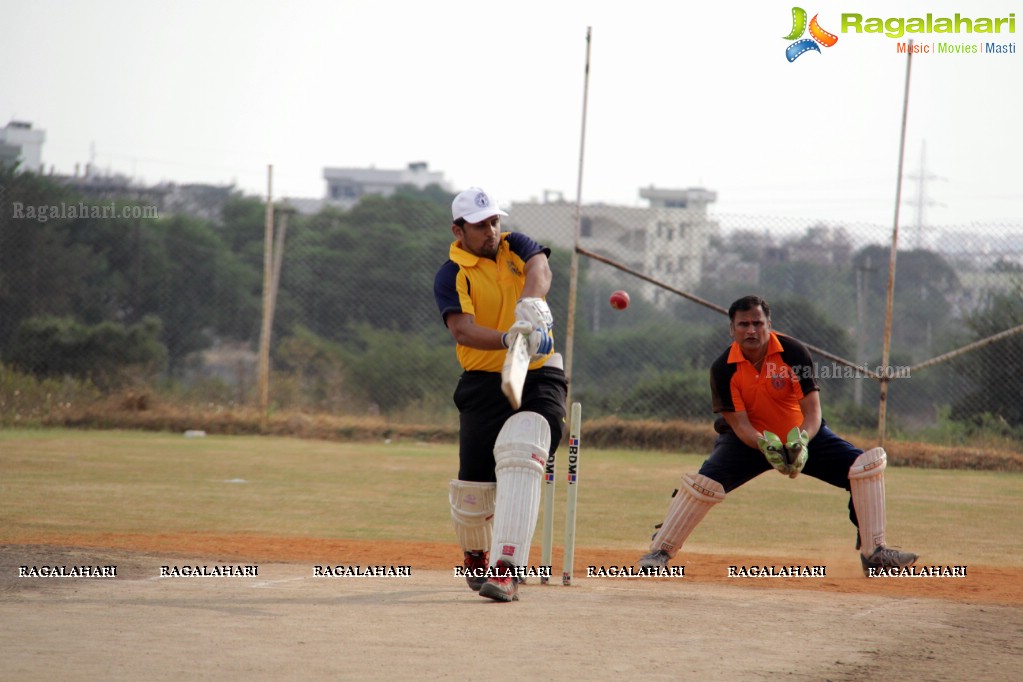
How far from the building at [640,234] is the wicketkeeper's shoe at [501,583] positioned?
613 inches

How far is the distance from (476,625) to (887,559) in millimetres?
3097

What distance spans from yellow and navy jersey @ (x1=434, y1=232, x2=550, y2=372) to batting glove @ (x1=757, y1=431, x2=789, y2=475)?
1.64 metres

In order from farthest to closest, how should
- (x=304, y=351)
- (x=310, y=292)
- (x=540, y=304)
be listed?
1. (x=310, y=292)
2. (x=304, y=351)
3. (x=540, y=304)

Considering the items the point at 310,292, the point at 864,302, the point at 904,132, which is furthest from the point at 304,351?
the point at 904,132

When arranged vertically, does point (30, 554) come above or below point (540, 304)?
below

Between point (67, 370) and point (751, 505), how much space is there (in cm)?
1383

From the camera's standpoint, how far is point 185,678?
180 inches

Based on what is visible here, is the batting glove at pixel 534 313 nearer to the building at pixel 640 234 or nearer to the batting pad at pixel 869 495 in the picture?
the batting pad at pixel 869 495

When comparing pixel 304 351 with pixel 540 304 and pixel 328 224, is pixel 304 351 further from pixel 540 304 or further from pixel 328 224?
pixel 540 304

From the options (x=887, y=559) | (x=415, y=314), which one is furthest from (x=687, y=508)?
(x=415, y=314)

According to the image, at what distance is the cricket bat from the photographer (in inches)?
237

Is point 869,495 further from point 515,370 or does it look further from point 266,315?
point 266,315

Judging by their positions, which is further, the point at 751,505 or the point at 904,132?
the point at 904,132

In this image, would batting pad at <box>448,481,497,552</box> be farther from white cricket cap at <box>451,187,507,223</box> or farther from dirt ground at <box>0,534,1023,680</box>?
white cricket cap at <box>451,187,507,223</box>
